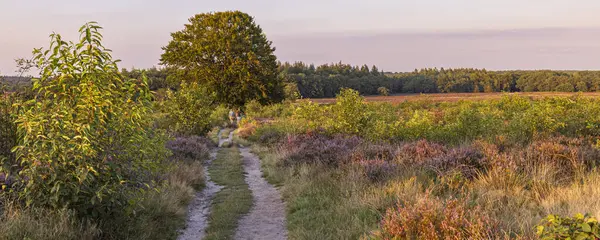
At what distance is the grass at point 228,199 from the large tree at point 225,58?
19.2m

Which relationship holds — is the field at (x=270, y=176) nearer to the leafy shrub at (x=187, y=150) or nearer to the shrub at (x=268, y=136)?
the leafy shrub at (x=187, y=150)

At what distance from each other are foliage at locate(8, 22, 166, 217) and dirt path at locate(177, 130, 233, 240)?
1753mm

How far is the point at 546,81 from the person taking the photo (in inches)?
3378

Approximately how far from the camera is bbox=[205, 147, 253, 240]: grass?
7.45m

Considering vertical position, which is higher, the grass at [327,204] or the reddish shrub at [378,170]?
the reddish shrub at [378,170]

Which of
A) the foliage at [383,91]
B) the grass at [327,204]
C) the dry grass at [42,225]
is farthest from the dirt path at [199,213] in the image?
the foliage at [383,91]

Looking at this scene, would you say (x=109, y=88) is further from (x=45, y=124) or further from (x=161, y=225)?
(x=161, y=225)

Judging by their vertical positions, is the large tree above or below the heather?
above

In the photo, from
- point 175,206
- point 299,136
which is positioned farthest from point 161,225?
point 299,136

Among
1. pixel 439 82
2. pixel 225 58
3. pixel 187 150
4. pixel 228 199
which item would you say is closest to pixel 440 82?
pixel 439 82

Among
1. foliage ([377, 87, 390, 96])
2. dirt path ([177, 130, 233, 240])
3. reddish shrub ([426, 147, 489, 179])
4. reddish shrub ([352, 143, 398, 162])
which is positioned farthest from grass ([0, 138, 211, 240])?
foliage ([377, 87, 390, 96])

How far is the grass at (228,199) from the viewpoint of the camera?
24.5ft

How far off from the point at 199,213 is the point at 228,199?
1.12 m

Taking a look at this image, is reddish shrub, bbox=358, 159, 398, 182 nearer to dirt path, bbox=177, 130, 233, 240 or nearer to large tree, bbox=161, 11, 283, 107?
dirt path, bbox=177, 130, 233, 240
